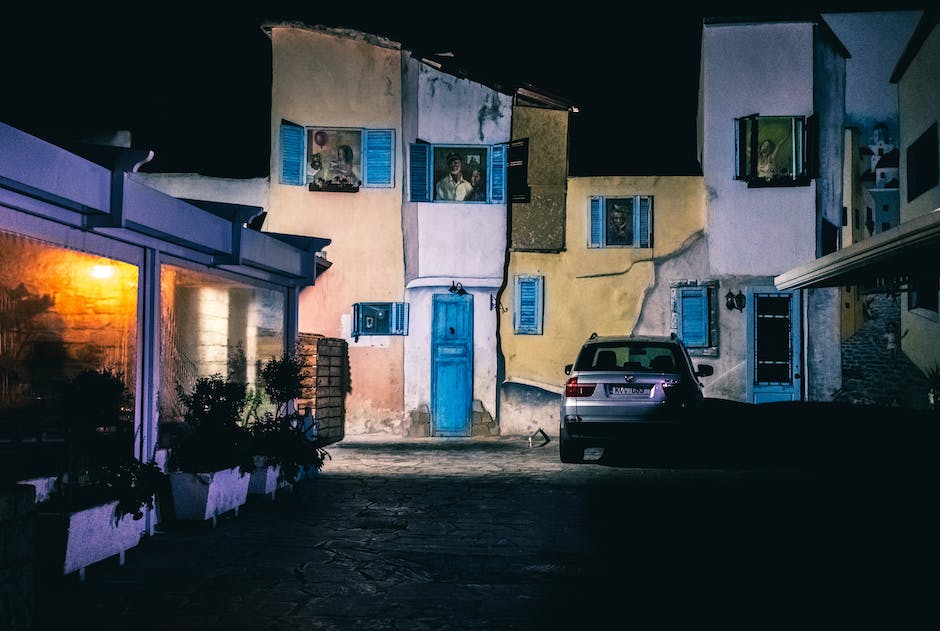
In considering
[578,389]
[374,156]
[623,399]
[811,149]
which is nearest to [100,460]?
[578,389]

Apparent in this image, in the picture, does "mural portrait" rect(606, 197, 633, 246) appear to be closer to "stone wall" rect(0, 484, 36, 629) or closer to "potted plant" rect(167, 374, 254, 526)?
"potted plant" rect(167, 374, 254, 526)

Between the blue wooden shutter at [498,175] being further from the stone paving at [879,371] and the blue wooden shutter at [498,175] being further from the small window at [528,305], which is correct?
the stone paving at [879,371]

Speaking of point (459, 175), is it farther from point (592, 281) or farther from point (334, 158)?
point (592, 281)

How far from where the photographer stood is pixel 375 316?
17.7m

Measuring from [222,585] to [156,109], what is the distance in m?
13.4

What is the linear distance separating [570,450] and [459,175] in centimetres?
725

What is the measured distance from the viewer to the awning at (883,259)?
29.6ft

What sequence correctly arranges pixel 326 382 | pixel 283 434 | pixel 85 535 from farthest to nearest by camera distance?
pixel 326 382 < pixel 283 434 < pixel 85 535

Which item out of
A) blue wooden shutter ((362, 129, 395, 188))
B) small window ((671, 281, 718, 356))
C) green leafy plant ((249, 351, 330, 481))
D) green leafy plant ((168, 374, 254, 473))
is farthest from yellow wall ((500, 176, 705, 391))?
green leafy plant ((168, 374, 254, 473))

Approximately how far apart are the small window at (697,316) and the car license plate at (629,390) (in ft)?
20.4

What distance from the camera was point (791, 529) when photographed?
763 cm

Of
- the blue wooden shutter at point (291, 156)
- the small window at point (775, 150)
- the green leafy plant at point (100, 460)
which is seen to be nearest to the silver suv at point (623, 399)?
the green leafy plant at point (100, 460)

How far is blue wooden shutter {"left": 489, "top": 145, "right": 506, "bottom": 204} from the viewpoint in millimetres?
17750

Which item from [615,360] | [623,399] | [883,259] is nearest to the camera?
[883,259]
